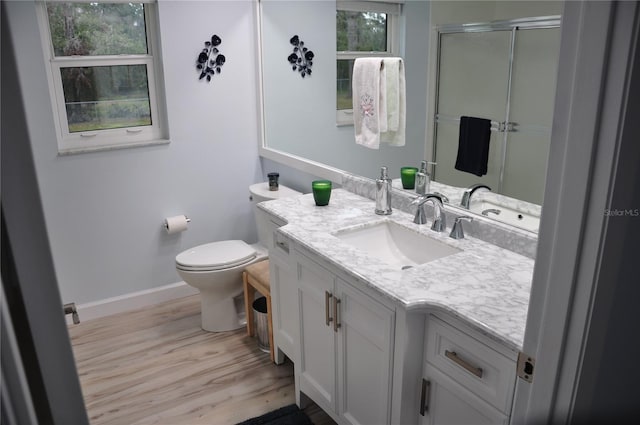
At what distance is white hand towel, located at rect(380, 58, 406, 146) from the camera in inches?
92.8

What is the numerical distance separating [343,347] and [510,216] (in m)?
0.82

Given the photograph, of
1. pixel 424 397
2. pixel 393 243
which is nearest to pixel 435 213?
pixel 393 243

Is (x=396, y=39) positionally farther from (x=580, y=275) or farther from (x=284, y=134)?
(x=580, y=275)

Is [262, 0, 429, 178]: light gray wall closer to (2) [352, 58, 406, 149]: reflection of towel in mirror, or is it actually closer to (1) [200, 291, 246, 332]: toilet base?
(2) [352, 58, 406, 149]: reflection of towel in mirror

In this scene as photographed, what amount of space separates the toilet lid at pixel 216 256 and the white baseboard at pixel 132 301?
52 cm

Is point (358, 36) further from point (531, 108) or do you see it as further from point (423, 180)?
point (531, 108)

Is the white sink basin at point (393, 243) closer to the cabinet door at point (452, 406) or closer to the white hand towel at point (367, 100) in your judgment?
the white hand towel at point (367, 100)

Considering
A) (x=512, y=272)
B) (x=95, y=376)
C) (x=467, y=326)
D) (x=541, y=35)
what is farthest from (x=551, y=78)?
(x=95, y=376)

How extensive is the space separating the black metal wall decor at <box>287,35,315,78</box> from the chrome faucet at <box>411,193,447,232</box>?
146cm

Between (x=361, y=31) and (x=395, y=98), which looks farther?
(x=361, y=31)

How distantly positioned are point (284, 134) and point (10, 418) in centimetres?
302

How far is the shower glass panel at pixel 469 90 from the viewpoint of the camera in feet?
6.20

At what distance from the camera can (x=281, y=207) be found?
251 centimetres

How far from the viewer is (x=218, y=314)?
3121 millimetres
